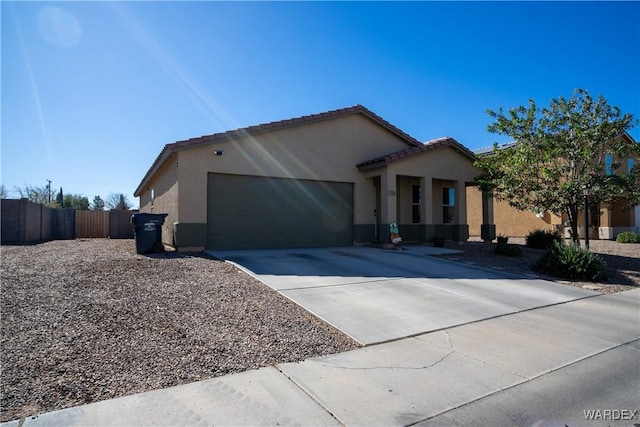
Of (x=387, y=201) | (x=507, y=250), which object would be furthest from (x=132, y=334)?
(x=507, y=250)

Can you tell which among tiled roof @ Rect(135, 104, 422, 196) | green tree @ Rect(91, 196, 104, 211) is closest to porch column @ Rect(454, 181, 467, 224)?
tiled roof @ Rect(135, 104, 422, 196)

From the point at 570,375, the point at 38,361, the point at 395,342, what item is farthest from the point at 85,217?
the point at 570,375

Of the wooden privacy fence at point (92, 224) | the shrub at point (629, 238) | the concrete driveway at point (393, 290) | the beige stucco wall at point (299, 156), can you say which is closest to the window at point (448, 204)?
the beige stucco wall at point (299, 156)

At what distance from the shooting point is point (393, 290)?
772cm

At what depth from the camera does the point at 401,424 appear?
309 cm

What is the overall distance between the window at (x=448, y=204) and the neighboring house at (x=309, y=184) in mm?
124

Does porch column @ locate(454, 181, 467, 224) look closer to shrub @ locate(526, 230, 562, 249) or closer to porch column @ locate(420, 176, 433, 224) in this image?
porch column @ locate(420, 176, 433, 224)

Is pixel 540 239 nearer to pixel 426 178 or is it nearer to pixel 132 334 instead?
pixel 426 178

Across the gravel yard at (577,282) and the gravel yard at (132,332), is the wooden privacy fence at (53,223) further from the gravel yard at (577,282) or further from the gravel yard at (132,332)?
the gravel yard at (577,282)

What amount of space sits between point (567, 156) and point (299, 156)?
8938mm

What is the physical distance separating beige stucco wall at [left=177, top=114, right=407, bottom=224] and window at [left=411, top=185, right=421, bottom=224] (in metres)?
2.02

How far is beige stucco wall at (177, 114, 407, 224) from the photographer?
12.5m

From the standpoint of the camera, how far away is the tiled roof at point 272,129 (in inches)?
485

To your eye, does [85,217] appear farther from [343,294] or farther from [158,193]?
[343,294]
